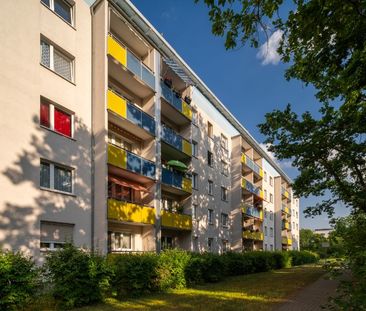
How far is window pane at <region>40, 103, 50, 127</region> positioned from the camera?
54.2 feet

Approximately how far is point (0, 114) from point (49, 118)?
108 inches

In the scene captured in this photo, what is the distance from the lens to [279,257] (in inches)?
1428

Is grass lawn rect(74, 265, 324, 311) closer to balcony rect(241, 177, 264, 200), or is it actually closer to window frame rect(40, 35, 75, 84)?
window frame rect(40, 35, 75, 84)

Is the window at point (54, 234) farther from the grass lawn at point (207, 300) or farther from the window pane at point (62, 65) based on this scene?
the window pane at point (62, 65)

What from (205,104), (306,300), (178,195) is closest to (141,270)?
(306,300)

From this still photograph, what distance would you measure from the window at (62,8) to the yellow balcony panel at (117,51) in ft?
6.80

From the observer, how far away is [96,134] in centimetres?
1919

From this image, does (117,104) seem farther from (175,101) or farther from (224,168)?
(224,168)

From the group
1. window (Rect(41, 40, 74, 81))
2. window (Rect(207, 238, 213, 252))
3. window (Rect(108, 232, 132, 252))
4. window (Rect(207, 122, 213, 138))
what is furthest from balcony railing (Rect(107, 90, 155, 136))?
window (Rect(207, 238, 213, 252))

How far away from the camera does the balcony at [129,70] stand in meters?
20.3

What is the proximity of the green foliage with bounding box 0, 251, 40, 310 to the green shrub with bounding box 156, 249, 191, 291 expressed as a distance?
5.58 meters

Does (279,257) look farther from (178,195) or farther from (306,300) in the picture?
(306,300)

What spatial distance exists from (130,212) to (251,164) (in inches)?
1081

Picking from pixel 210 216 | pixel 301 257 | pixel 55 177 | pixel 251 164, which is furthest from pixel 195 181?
pixel 301 257
